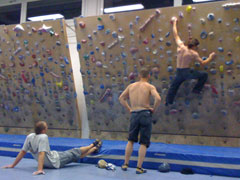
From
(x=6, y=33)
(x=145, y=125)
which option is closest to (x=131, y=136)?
(x=145, y=125)

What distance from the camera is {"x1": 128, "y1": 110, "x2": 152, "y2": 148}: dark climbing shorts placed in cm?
410

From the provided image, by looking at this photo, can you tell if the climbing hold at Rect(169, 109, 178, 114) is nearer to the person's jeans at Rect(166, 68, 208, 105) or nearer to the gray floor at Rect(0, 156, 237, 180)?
the person's jeans at Rect(166, 68, 208, 105)

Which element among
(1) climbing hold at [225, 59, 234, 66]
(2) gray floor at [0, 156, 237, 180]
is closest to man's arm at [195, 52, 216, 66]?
(1) climbing hold at [225, 59, 234, 66]

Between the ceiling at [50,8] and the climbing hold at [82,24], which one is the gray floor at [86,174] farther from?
the ceiling at [50,8]

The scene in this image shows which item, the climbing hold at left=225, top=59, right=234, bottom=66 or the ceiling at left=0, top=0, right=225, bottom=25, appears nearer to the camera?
the climbing hold at left=225, top=59, right=234, bottom=66

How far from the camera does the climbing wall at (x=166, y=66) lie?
4.52 meters

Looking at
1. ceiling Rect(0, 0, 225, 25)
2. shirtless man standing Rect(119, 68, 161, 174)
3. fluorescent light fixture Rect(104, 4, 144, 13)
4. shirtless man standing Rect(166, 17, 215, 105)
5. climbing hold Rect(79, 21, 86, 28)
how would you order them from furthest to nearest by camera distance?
ceiling Rect(0, 0, 225, 25)
fluorescent light fixture Rect(104, 4, 144, 13)
climbing hold Rect(79, 21, 86, 28)
shirtless man standing Rect(166, 17, 215, 105)
shirtless man standing Rect(119, 68, 161, 174)

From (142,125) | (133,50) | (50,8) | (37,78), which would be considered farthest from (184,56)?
(50,8)

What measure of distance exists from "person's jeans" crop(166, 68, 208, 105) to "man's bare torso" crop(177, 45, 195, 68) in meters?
0.08

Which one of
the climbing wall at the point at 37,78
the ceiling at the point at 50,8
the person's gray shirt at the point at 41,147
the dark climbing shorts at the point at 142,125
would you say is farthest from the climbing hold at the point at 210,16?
the person's gray shirt at the point at 41,147

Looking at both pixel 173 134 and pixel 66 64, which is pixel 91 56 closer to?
pixel 66 64

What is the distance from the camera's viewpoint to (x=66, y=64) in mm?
5793

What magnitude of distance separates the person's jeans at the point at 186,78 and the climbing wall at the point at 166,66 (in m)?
0.14

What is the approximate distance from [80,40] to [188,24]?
2.04 metres
